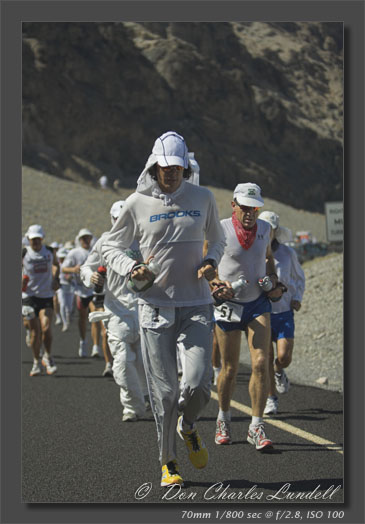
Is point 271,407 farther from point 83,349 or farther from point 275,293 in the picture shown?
point 83,349

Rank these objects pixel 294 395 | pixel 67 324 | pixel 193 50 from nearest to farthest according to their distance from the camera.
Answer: pixel 294 395 < pixel 67 324 < pixel 193 50

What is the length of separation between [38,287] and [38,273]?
19 centimetres

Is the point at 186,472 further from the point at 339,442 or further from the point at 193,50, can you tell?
the point at 193,50

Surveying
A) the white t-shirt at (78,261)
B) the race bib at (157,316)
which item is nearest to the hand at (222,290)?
the race bib at (157,316)

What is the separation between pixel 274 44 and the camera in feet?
513

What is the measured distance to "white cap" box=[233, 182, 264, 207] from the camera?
6836 millimetres

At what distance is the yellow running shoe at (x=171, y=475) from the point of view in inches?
217

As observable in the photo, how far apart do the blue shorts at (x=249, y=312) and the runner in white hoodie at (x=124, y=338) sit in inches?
69.4

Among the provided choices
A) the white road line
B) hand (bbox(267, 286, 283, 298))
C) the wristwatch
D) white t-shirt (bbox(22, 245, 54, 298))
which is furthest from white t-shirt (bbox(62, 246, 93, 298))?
the wristwatch

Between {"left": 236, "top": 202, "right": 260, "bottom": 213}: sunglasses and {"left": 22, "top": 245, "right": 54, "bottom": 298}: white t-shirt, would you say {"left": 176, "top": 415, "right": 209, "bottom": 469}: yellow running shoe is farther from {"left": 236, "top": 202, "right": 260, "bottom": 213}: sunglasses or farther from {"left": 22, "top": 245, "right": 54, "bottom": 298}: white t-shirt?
{"left": 22, "top": 245, "right": 54, "bottom": 298}: white t-shirt

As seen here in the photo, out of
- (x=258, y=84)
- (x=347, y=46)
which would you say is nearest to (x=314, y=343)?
(x=347, y=46)

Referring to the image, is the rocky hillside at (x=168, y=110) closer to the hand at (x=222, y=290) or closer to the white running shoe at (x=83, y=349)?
the white running shoe at (x=83, y=349)

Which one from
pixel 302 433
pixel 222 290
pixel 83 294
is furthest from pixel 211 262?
pixel 83 294

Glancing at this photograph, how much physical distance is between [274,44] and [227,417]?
155 metres
